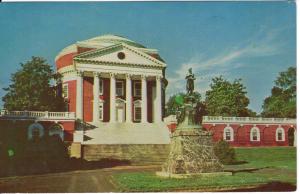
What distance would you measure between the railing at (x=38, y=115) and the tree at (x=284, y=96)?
24.3 feet

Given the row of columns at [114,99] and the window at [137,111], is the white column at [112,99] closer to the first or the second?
the row of columns at [114,99]

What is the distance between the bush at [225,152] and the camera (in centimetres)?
1853

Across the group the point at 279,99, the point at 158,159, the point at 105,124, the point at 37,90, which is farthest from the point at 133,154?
the point at 279,99

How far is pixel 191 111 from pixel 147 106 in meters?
7.27

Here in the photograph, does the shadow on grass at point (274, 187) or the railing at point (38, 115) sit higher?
the railing at point (38, 115)

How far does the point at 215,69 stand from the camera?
17.8m

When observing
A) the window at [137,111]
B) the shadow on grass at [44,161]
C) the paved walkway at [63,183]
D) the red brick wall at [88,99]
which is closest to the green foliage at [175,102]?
the window at [137,111]

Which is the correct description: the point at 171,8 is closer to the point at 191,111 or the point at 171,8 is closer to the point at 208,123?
the point at 191,111

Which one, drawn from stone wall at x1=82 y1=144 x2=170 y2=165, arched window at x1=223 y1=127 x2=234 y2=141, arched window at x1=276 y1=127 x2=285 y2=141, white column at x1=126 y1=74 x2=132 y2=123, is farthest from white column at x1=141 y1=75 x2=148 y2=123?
arched window at x1=276 y1=127 x2=285 y2=141

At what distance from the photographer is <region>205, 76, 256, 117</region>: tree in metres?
18.0

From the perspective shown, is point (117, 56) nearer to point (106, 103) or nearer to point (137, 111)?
point (106, 103)

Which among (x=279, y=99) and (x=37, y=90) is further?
(x=37, y=90)

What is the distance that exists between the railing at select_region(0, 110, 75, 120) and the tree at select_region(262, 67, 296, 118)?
741 cm

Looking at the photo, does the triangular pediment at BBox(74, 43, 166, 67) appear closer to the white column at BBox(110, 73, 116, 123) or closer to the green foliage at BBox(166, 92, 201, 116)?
the white column at BBox(110, 73, 116, 123)
